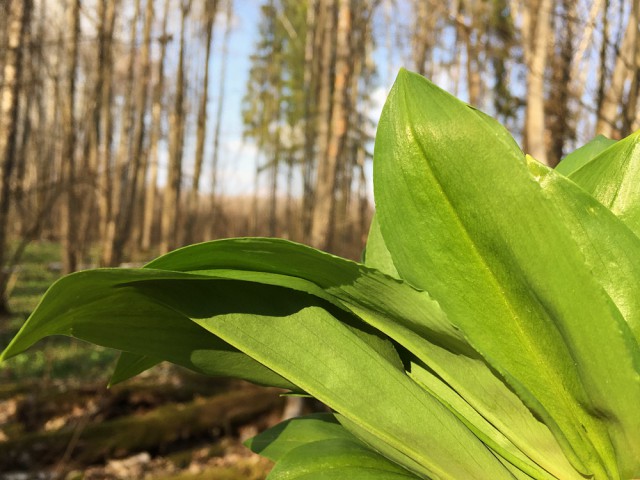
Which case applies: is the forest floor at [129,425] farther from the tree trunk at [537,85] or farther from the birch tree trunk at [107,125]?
the birch tree trunk at [107,125]

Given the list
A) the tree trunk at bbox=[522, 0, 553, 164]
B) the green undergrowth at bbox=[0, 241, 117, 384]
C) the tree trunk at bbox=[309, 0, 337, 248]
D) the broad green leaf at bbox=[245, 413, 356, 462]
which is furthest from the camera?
the tree trunk at bbox=[522, 0, 553, 164]

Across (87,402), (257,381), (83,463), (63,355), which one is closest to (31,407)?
(87,402)

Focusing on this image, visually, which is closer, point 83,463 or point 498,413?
point 498,413

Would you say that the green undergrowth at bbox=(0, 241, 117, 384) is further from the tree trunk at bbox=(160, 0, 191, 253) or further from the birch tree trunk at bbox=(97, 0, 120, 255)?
the tree trunk at bbox=(160, 0, 191, 253)

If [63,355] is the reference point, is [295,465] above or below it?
above

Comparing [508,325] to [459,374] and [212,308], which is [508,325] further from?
[212,308]

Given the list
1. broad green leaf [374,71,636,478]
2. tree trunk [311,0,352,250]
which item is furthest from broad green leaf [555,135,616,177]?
tree trunk [311,0,352,250]

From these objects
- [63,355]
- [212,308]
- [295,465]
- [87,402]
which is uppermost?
[212,308]
